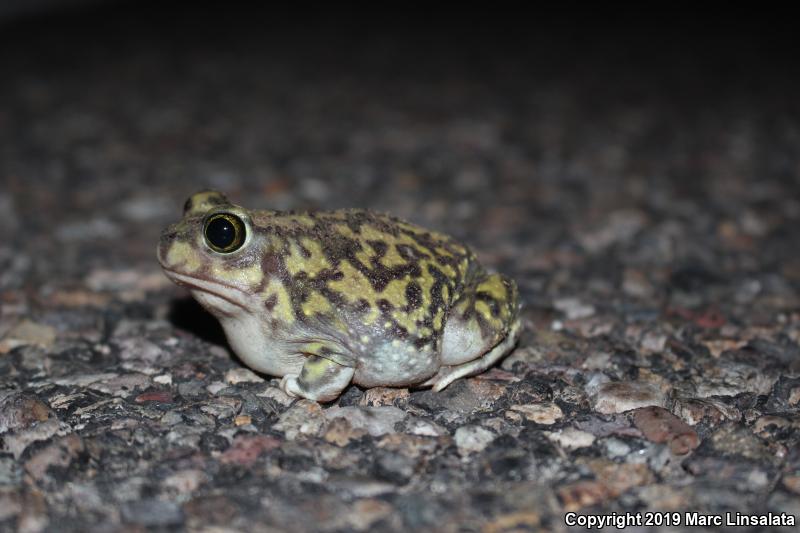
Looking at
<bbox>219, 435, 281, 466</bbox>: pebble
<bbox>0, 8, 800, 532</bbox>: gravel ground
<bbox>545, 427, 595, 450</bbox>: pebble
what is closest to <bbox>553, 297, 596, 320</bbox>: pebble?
<bbox>0, 8, 800, 532</bbox>: gravel ground

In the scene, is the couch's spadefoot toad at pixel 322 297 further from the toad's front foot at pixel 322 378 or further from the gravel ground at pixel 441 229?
the gravel ground at pixel 441 229

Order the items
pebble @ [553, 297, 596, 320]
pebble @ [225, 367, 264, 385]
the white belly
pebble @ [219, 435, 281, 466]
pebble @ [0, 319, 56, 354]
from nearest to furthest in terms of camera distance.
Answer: pebble @ [219, 435, 281, 466] < the white belly < pebble @ [225, 367, 264, 385] < pebble @ [0, 319, 56, 354] < pebble @ [553, 297, 596, 320]

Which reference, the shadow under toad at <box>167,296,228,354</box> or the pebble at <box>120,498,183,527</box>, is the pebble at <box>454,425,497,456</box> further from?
the shadow under toad at <box>167,296,228,354</box>

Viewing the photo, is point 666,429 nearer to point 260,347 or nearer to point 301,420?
point 301,420

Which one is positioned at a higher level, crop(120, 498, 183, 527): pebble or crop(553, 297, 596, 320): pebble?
crop(553, 297, 596, 320): pebble

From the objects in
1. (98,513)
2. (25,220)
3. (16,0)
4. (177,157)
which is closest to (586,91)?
(177,157)

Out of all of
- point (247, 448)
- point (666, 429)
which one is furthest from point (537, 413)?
point (247, 448)

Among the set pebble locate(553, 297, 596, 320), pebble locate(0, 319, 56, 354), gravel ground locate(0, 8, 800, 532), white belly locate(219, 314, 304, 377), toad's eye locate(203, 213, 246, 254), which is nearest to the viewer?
gravel ground locate(0, 8, 800, 532)
